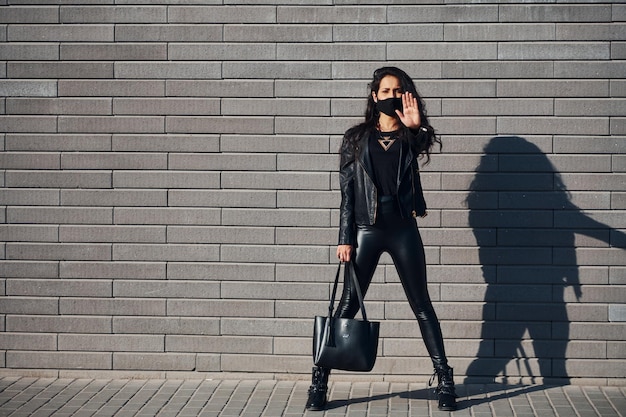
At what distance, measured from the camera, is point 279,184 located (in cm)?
755

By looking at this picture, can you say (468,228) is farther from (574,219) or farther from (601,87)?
(601,87)

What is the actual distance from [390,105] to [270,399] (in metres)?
2.09

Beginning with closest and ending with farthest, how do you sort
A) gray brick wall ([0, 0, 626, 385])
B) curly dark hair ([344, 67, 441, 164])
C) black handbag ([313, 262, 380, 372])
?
black handbag ([313, 262, 380, 372]) → curly dark hair ([344, 67, 441, 164]) → gray brick wall ([0, 0, 626, 385])

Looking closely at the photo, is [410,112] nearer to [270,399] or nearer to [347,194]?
[347,194]

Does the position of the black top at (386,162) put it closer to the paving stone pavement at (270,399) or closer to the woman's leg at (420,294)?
the woman's leg at (420,294)

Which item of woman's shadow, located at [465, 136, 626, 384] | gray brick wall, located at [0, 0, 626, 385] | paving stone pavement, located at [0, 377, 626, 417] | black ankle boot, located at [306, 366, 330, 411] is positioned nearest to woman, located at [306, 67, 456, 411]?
black ankle boot, located at [306, 366, 330, 411]

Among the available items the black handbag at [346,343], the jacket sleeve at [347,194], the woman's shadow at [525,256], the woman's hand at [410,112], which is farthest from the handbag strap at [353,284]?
the woman's shadow at [525,256]

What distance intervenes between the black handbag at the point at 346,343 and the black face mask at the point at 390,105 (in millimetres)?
1174

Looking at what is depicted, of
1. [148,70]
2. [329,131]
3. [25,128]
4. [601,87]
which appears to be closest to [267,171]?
[329,131]

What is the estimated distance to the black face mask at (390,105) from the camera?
6.79 meters

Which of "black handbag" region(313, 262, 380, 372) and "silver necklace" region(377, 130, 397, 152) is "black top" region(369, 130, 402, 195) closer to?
"silver necklace" region(377, 130, 397, 152)

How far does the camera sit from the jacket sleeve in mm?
6770

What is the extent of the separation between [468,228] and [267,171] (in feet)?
4.80

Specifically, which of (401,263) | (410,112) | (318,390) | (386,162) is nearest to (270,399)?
(318,390)
